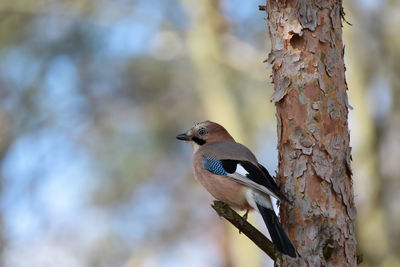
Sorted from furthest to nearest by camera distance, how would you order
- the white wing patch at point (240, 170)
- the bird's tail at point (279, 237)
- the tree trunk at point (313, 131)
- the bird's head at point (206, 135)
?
the bird's head at point (206, 135), the white wing patch at point (240, 170), the tree trunk at point (313, 131), the bird's tail at point (279, 237)

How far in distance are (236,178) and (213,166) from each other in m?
0.40

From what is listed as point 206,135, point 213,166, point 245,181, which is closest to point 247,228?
point 245,181

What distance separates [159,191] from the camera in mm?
14797

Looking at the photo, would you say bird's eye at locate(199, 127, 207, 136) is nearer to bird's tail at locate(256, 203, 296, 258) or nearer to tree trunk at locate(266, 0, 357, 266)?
tree trunk at locate(266, 0, 357, 266)

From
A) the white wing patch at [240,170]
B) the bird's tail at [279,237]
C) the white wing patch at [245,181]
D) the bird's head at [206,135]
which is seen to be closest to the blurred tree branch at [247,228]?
the bird's tail at [279,237]

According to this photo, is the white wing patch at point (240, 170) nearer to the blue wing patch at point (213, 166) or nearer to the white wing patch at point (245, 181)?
the white wing patch at point (245, 181)

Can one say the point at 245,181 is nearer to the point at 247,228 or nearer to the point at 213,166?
the point at 213,166

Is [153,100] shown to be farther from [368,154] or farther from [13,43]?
[368,154]

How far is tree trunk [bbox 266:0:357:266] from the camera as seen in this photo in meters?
4.12

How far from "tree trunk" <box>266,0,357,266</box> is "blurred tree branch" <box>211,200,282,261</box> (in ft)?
0.48

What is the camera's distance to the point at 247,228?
4004 mm

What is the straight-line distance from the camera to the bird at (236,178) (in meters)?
4.18

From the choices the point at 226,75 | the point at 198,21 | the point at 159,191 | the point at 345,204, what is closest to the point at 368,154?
the point at 226,75

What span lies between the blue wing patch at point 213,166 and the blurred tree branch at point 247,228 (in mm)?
833
